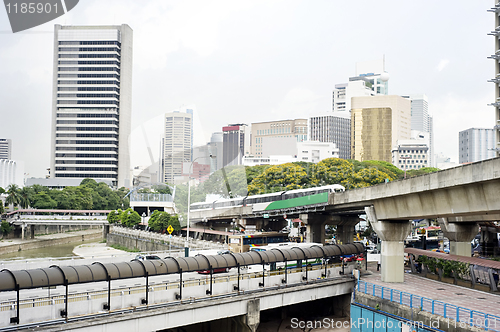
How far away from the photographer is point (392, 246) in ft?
118

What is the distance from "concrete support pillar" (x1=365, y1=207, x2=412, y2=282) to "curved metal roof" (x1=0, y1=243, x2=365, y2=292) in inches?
241

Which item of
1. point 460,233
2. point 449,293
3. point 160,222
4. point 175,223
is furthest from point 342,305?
point 160,222

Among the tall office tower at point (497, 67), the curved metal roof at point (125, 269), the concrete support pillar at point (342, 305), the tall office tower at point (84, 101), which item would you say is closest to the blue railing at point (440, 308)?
the concrete support pillar at point (342, 305)

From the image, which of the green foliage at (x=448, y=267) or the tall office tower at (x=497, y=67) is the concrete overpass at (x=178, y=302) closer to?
the green foliage at (x=448, y=267)

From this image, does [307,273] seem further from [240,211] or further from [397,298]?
[240,211]

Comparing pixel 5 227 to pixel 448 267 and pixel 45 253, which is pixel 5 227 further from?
pixel 448 267

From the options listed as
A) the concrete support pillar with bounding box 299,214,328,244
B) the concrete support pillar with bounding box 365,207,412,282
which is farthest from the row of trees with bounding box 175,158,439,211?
the concrete support pillar with bounding box 365,207,412,282

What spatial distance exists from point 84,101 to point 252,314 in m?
186

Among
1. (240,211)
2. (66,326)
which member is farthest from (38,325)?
(240,211)

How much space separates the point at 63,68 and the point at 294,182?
142 metres

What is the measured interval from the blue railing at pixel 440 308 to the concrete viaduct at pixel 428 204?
5.35 meters

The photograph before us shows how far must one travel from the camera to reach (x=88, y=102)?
7741 inches

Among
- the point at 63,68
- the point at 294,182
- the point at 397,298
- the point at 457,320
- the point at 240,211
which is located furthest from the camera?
the point at 63,68

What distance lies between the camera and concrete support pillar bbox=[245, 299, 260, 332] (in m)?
28.2
